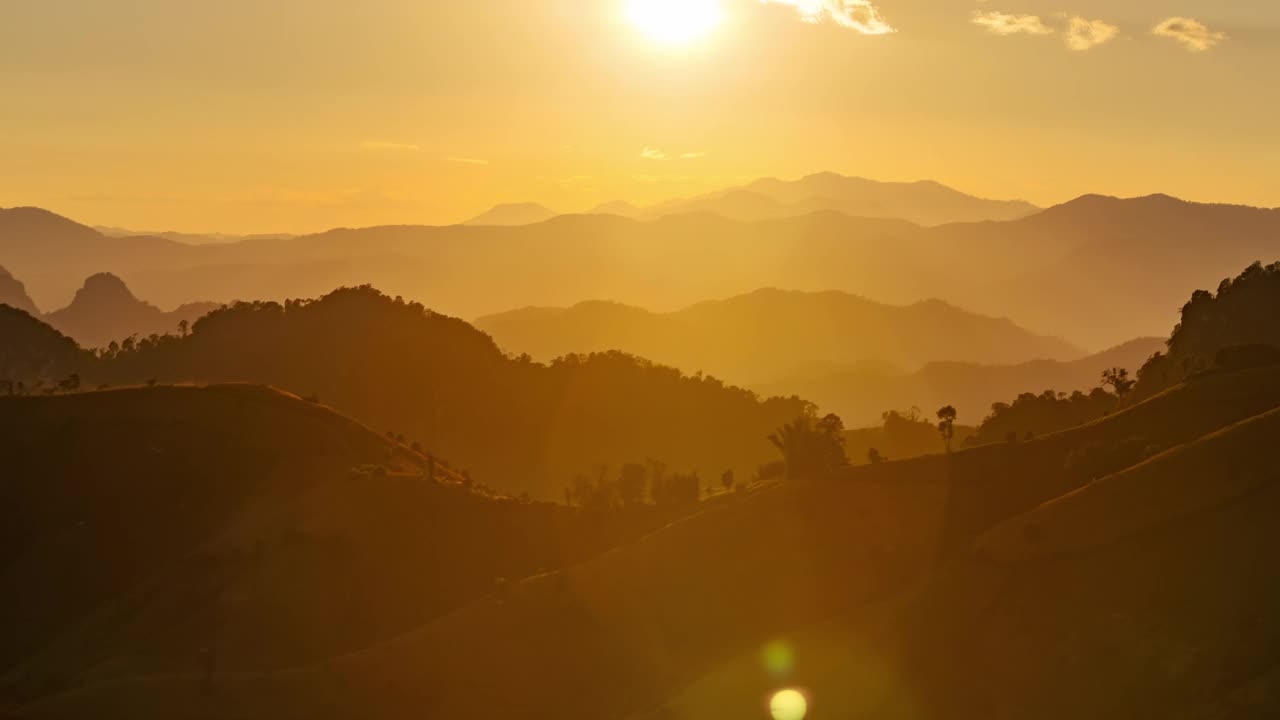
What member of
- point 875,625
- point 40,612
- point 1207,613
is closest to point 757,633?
point 875,625

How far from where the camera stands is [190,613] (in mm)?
92750

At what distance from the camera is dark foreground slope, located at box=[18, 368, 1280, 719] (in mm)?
58688

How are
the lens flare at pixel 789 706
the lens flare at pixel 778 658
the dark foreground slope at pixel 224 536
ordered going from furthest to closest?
the dark foreground slope at pixel 224 536 < the lens flare at pixel 778 658 < the lens flare at pixel 789 706

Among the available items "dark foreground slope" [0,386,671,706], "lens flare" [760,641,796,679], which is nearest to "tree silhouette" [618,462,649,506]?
"dark foreground slope" [0,386,671,706]

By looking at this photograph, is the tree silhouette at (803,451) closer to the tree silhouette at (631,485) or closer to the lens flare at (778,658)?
the lens flare at (778,658)

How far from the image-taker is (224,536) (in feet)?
341

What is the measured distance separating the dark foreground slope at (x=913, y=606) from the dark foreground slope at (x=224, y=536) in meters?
11.2

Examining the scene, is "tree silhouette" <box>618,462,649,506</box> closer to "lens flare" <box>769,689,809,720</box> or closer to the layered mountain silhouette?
the layered mountain silhouette

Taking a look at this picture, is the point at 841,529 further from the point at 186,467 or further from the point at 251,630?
the point at 186,467

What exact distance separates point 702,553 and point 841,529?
9.95 m

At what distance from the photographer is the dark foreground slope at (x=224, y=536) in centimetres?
9094

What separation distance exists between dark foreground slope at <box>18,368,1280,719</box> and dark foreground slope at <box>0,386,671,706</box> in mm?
11247

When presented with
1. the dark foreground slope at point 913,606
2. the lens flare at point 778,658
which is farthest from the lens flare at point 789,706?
the lens flare at point 778,658

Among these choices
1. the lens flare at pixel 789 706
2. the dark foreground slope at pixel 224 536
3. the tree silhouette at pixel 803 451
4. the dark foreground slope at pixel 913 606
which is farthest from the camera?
the tree silhouette at pixel 803 451
